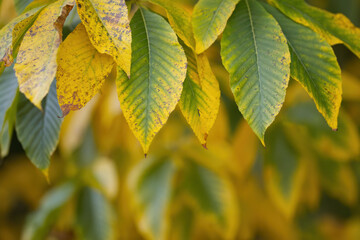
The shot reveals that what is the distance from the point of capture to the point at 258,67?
1.95ft

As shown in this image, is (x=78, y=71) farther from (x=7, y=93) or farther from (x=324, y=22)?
(x=324, y=22)

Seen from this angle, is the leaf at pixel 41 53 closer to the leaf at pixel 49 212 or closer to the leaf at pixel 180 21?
the leaf at pixel 180 21

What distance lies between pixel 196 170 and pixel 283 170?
246 millimetres

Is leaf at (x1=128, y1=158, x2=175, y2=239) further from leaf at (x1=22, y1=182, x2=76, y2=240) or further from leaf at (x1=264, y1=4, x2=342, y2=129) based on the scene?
leaf at (x1=264, y1=4, x2=342, y2=129)

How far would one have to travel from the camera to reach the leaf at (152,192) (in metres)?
1.19

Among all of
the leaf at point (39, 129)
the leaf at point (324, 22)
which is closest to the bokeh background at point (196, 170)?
the leaf at point (39, 129)

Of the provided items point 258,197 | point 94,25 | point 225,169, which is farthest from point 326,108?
point 258,197

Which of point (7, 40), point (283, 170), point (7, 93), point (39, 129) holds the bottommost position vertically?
point (283, 170)

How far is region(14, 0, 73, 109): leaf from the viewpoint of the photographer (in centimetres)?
50

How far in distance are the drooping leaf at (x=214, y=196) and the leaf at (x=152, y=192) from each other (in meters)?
0.06

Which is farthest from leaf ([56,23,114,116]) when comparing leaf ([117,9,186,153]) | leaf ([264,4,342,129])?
leaf ([264,4,342,129])

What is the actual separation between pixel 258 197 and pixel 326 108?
94 cm

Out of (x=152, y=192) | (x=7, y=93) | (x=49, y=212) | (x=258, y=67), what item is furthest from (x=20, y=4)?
(x=49, y=212)

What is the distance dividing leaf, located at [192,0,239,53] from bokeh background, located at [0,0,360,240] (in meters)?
0.58
